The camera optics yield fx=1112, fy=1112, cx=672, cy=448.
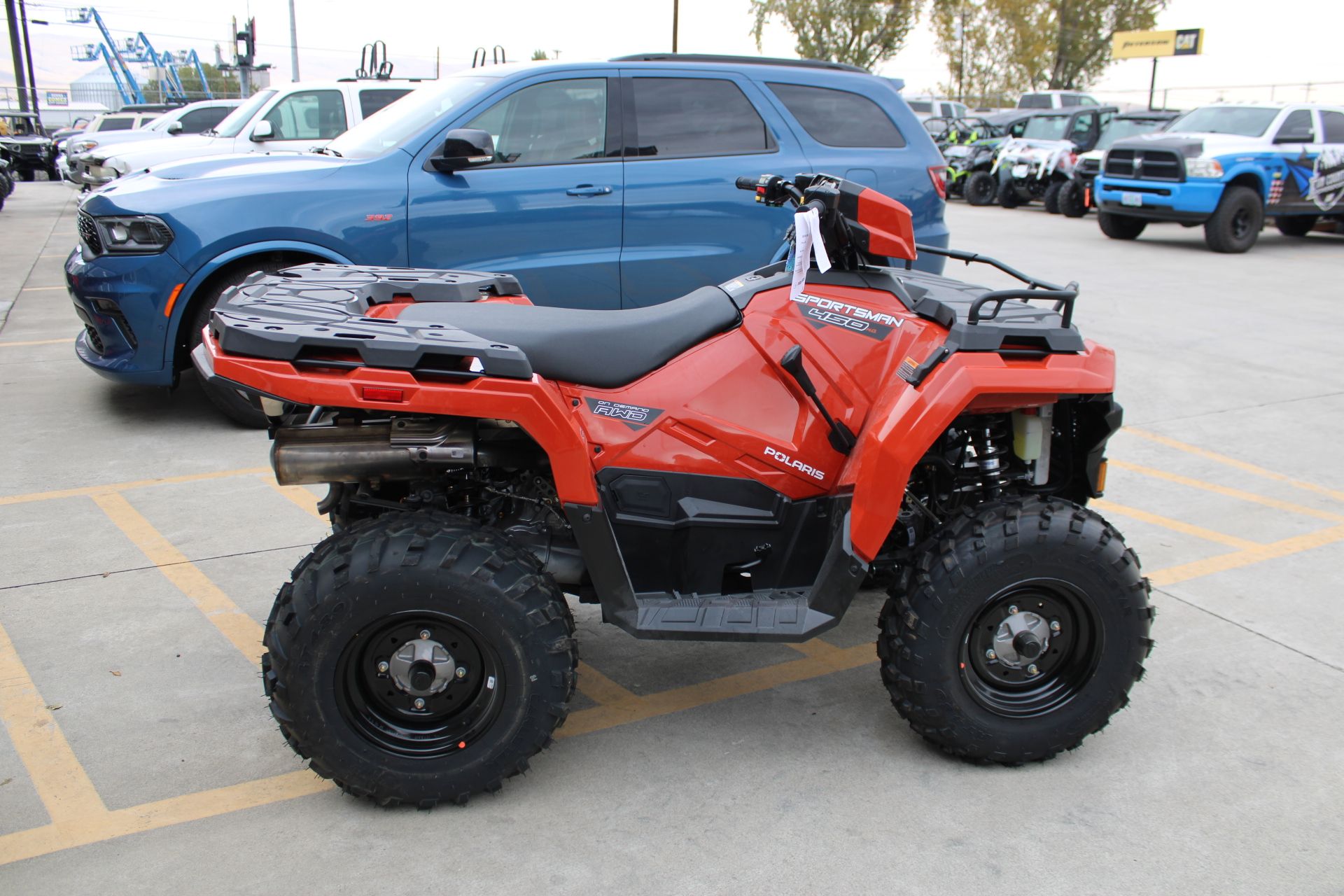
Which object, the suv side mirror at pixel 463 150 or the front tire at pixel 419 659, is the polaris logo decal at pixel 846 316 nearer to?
the front tire at pixel 419 659

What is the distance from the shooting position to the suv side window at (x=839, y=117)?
6.84 metres

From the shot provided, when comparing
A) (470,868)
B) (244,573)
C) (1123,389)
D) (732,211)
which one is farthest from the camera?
(1123,389)

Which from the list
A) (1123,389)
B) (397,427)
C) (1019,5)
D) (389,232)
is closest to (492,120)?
(389,232)

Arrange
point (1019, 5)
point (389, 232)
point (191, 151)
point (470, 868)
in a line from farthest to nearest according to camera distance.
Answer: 1. point (1019, 5)
2. point (191, 151)
3. point (389, 232)
4. point (470, 868)

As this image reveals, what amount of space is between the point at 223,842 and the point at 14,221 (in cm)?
1854

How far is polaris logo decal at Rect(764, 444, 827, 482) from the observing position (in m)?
3.13

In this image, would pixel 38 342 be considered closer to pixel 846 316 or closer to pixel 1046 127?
pixel 846 316

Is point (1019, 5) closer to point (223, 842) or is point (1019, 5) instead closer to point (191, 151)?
point (191, 151)

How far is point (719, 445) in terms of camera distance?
3.11 metres

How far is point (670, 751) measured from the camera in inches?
126

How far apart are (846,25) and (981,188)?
33.8m

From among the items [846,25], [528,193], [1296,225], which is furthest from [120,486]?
[846,25]

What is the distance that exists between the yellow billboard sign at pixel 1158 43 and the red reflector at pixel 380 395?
Answer: 43.6 m

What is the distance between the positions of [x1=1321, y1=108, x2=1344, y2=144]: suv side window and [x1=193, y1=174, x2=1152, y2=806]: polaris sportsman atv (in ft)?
47.4
